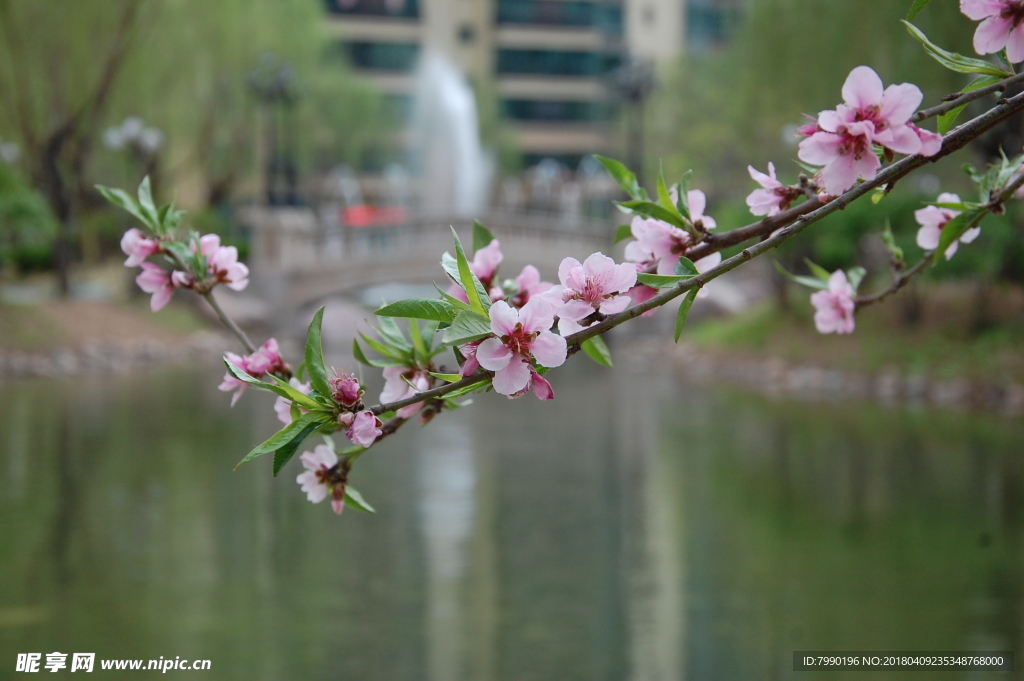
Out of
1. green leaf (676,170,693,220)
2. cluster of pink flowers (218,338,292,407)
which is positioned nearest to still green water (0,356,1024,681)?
cluster of pink flowers (218,338,292,407)

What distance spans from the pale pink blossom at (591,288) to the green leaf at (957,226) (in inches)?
22.3

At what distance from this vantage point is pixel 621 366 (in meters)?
18.8

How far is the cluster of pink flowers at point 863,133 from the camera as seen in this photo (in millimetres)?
1534

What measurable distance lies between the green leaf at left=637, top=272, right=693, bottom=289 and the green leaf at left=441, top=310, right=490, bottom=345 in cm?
21

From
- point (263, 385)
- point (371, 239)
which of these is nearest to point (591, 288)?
point (263, 385)

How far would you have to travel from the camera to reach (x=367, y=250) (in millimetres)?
21797

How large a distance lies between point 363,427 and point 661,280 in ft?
1.45

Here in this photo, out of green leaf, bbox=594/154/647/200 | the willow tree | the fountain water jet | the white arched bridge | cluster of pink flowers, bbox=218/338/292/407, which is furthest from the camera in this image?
the fountain water jet

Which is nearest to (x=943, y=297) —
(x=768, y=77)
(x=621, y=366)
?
(x=768, y=77)

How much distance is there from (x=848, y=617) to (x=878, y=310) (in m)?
11.1

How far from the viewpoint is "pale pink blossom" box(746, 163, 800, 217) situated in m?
1.83

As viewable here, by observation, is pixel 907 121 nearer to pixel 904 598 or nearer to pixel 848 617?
pixel 848 617

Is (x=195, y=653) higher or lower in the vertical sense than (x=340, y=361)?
lower

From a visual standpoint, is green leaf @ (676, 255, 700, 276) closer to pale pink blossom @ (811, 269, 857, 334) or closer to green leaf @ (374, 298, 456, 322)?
green leaf @ (374, 298, 456, 322)
